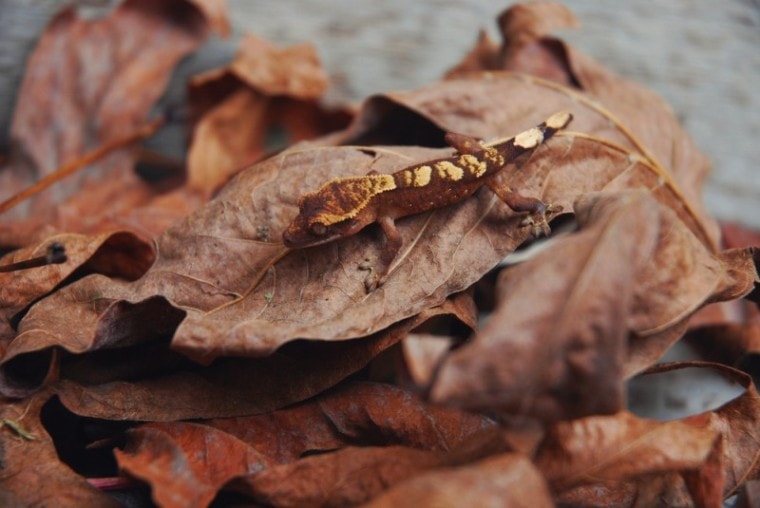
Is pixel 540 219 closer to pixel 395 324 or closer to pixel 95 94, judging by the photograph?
pixel 395 324

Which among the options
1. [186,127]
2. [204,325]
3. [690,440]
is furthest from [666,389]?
[186,127]

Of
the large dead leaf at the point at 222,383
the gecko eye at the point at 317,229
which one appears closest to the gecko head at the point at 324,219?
the gecko eye at the point at 317,229

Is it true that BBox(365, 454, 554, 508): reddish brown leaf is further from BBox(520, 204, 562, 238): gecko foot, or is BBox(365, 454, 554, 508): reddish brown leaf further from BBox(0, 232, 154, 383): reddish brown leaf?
BBox(0, 232, 154, 383): reddish brown leaf

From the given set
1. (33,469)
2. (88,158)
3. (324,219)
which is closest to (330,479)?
(33,469)

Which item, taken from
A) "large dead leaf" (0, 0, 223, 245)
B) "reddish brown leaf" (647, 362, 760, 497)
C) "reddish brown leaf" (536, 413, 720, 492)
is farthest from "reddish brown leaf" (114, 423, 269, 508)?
"large dead leaf" (0, 0, 223, 245)

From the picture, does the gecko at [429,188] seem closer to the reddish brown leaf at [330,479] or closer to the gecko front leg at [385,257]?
the gecko front leg at [385,257]

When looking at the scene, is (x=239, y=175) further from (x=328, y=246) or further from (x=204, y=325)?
(x=204, y=325)

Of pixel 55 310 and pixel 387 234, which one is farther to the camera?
pixel 387 234
